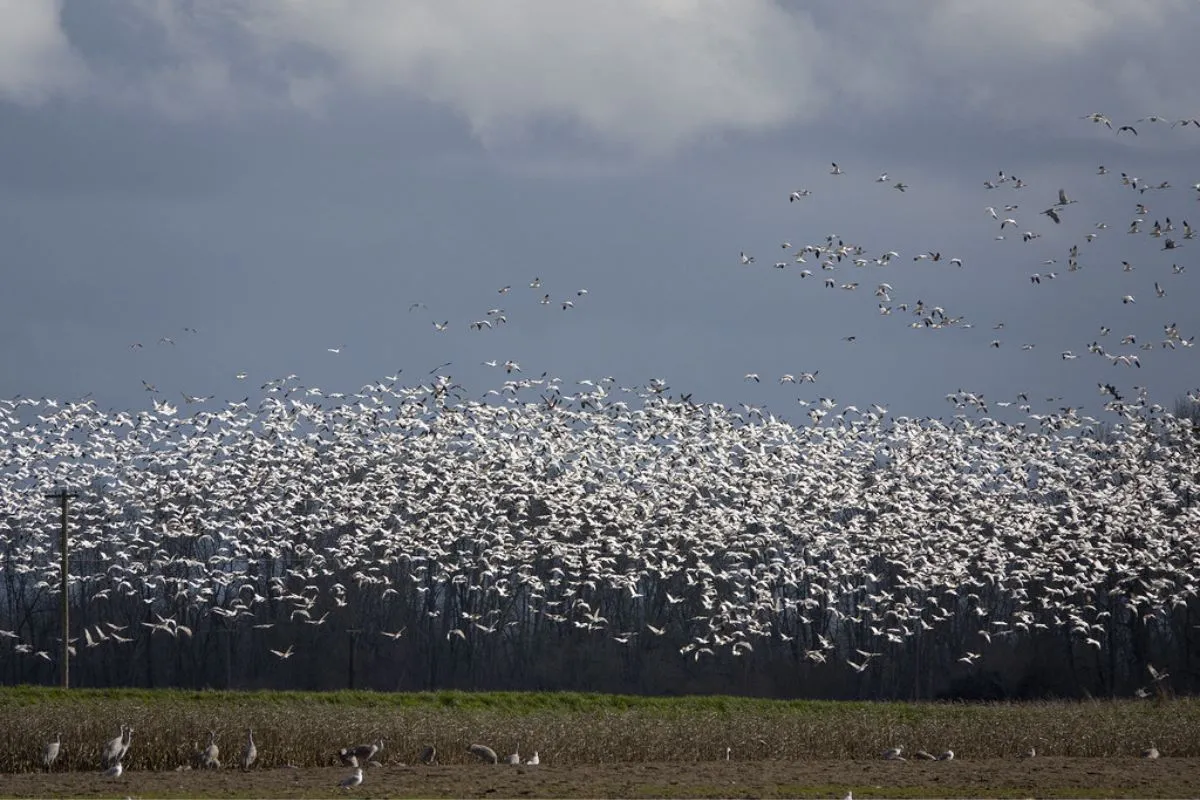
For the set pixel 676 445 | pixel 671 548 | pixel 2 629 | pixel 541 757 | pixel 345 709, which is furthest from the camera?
pixel 676 445

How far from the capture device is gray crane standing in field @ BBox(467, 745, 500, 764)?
2708 centimetres

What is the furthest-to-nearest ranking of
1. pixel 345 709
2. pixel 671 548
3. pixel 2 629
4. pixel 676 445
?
pixel 676 445, pixel 2 629, pixel 671 548, pixel 345 709

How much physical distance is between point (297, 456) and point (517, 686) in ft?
42.0

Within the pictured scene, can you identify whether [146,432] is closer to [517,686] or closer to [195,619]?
[195,619]

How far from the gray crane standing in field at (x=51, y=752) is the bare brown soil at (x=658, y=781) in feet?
1.49

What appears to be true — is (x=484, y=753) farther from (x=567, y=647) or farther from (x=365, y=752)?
(x=567, y=647)

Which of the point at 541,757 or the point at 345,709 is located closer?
the point at 541,757

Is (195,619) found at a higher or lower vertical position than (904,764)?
higher

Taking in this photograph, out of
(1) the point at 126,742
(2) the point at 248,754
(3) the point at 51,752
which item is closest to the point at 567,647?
(2) the point at 248,754

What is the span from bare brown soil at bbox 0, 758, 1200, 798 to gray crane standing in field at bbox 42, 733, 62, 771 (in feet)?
1.49

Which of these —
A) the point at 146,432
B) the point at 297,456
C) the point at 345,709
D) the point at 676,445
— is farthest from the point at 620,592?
the point at 345,709

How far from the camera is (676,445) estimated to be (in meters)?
64.2

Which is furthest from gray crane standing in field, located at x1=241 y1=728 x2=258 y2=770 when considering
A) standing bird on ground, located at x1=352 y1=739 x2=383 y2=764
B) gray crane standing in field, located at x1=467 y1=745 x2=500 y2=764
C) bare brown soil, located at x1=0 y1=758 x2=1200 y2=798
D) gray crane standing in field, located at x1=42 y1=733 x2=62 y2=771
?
gray crane standing in field, located at x1=467 y1=745 x2=500 y2=764

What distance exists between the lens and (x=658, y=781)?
965 inches
